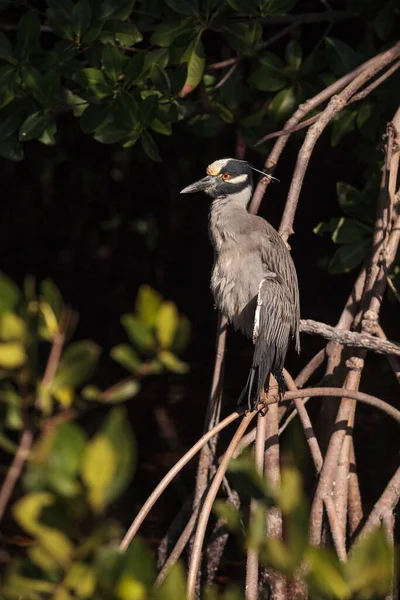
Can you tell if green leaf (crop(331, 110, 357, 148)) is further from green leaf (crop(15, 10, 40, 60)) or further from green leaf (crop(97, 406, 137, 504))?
green leaf (crop(97, 406, 137, 504))

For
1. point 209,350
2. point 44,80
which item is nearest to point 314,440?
point 44,80

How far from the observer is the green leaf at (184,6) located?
10.4ft

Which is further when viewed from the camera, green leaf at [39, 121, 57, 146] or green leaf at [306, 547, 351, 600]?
green leaf at [39, 121, 57, 146]

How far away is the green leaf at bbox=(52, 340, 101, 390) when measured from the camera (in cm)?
112

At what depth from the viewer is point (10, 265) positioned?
8664 millimetres

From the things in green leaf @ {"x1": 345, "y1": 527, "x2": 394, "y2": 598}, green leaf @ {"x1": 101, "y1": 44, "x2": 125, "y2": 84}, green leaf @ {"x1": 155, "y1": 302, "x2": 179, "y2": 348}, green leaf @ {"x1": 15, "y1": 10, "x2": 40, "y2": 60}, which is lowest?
green leaf @ {"x1": 345, "y1": 527, "x2": 394, "y2": 598}

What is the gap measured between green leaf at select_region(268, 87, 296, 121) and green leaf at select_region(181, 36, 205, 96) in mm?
302

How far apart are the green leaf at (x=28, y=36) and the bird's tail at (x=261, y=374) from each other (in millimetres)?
1279

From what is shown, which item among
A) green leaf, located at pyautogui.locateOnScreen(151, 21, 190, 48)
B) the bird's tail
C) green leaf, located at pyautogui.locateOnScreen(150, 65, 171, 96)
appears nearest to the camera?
the bird's tail

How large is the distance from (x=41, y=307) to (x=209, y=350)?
5166mm

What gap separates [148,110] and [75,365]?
81.9 inches

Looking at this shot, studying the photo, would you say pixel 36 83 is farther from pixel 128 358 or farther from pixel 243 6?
pixel 128 358

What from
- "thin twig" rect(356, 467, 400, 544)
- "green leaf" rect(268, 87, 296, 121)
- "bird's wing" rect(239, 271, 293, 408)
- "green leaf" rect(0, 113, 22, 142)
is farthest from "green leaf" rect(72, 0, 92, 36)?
"thin twig" rect(356, 467, 400, 544)

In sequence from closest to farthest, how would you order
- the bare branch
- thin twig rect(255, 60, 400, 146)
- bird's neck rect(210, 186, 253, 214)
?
the bare branch → thin twig rect(255, 60, 400, 146) → bird's neck rect(210, 186, 253, 214)
